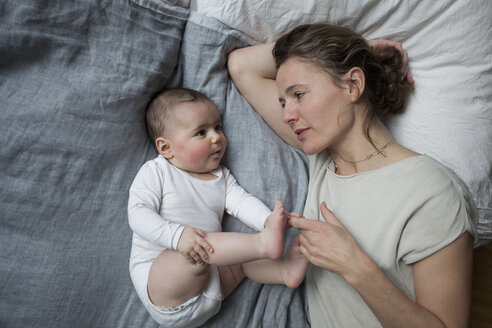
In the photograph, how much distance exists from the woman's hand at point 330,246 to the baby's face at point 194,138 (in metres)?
0.37

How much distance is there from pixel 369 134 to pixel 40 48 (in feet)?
3.40

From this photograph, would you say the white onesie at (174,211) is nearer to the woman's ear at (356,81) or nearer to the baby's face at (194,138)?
the baby's face at (194,138)

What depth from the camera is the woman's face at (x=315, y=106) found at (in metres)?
1.06

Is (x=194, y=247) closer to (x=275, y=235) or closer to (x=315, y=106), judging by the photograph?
(x=275, y=235)

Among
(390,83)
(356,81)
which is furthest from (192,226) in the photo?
(390,83)

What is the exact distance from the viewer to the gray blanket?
3.31ft

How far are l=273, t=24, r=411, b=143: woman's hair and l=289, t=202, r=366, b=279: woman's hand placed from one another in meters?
0.36

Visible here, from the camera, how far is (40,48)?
1035mm

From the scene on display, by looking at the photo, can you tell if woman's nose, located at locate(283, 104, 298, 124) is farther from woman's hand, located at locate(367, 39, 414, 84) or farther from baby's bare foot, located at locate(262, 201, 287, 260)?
woman's hand, located at locate(367, 39, 414, 84)

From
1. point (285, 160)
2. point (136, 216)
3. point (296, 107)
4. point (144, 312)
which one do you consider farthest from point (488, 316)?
point (136, 216)

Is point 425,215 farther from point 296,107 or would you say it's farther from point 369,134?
point 296,107

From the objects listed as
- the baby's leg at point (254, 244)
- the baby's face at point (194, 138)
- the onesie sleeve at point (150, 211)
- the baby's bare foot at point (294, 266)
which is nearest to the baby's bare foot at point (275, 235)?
the baby's leg at point (254, 244)

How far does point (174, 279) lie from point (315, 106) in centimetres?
65

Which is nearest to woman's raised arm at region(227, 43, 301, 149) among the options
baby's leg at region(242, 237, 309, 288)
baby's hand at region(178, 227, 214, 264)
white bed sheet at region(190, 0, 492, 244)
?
white bed sheet at region(190, 0, 492, 244)
